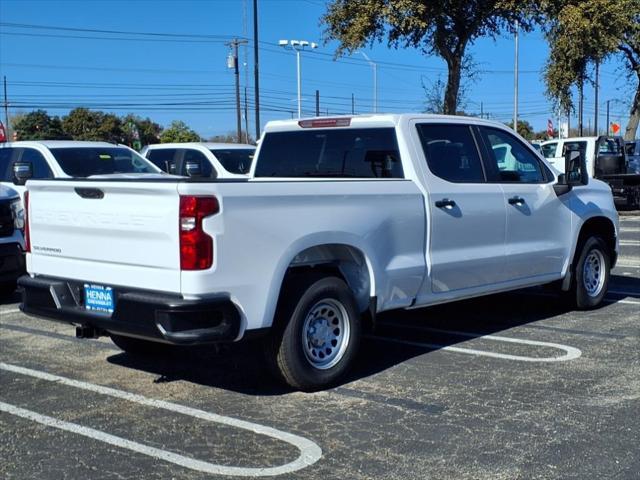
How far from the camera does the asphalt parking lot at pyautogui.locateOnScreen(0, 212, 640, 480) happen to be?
4.26 meters

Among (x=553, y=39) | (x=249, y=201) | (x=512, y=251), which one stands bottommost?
(x=512, y=251)

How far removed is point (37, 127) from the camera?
205ft

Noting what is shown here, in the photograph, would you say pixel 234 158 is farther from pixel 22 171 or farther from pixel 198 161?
pixel 22 171

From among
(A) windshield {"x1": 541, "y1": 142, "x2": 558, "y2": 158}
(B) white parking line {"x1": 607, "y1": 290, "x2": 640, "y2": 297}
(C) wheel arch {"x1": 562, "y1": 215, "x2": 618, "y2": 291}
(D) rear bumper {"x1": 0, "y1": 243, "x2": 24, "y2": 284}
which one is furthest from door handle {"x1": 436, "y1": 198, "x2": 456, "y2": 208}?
(A) windshield {"x1": 541, "y1": 142, "x2": 558, "y2": 158}

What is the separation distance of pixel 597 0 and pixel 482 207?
16.4 metres

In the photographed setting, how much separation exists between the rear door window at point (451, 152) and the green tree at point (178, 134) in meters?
51.7

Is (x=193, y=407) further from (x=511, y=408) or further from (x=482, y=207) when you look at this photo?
(x=482, y=207)

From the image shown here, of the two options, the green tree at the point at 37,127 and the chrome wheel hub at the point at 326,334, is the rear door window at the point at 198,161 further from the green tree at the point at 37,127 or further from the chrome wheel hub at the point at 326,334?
the green tree at the point at 37,127

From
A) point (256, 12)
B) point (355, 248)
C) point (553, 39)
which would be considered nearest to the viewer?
point (355, 248)

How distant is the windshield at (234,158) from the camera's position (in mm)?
14554

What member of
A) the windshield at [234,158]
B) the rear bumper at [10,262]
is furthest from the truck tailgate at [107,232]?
the windshield at [234,158]

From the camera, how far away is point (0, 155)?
11.7 metres

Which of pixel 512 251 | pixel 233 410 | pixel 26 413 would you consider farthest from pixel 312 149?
pixel 26 413

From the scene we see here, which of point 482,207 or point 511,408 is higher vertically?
point 482,207
